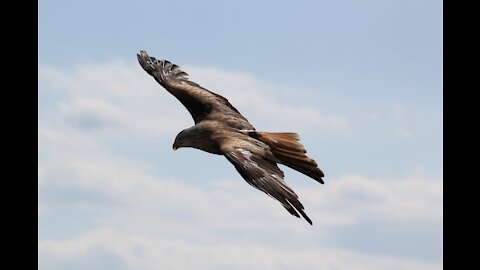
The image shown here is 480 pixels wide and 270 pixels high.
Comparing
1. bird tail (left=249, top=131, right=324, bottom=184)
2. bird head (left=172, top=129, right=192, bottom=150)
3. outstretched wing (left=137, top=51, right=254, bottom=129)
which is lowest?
bird tail (left=249, top=131, right=324, bottom=184)

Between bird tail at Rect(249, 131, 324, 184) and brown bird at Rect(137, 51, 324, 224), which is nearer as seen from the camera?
brown bird at Rect(137, 51, 324, 224)

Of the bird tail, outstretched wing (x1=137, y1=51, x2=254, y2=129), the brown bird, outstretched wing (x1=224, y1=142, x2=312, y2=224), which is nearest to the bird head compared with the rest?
the brown bird

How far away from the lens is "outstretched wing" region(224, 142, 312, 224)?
8.04 m

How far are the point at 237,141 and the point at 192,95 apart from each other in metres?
3.19

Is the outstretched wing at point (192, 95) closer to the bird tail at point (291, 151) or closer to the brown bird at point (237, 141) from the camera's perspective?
the brown bird at point (237, 141)

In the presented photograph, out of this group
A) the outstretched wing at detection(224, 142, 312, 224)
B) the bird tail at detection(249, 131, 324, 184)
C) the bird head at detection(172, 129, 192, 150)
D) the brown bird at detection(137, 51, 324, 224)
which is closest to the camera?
the outstretched wing at detection(224, 142, 312, 224)

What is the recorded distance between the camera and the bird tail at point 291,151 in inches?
402

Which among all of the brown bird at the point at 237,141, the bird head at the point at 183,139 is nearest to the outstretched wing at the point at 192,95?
the brown bird at the point at 237,141

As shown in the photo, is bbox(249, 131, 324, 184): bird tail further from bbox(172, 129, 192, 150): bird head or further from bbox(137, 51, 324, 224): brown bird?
bbox(172, 129, 192, 150): bird head
